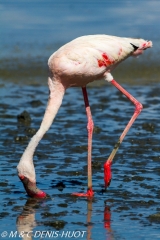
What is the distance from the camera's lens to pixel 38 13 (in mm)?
30812

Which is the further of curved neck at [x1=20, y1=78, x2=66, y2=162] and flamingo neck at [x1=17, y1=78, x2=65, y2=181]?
curved neck at [x1=20, y1=78, x2=66, y2=162]

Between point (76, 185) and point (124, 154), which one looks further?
point (124, 154)

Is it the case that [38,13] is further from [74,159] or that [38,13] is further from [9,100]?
[74,159]

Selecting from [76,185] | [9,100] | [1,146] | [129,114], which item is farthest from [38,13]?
[76,185]

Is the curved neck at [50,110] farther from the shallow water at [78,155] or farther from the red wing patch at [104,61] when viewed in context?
the shallow water at [78,155]

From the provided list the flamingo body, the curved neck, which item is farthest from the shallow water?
the flamingo body

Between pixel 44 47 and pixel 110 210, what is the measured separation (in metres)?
15.6

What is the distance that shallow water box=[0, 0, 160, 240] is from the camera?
26.3ft

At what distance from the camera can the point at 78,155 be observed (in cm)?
1132

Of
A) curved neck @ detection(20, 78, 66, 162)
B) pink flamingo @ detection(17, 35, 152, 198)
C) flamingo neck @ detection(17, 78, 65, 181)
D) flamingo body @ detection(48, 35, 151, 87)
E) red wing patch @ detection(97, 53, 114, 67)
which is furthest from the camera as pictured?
red wing patch @ detection(97, 53, 114, 67)

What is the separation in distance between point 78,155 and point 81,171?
0.92m

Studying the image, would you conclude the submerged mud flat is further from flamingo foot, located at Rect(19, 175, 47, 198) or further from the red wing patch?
the red wing patch

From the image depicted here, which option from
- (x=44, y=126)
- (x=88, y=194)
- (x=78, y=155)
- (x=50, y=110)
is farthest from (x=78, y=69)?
(x=78, y=155)

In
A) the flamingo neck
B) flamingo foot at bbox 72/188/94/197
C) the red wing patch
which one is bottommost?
flamingo foot at bbox 72/188/94/197
